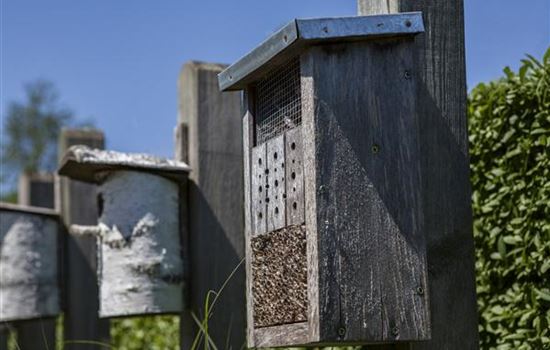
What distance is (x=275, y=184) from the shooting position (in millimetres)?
2920

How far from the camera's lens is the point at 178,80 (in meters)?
4.64

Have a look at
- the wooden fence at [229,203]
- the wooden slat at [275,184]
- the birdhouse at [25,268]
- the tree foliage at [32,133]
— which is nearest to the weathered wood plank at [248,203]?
the wooden slat at [275,184]

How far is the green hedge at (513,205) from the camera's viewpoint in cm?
356

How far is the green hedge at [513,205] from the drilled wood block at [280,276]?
108 centimetres

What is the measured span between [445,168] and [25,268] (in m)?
2.91

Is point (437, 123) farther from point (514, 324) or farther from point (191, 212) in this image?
point (191, 212)

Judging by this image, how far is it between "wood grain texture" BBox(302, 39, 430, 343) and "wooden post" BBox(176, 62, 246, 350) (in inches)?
64.9

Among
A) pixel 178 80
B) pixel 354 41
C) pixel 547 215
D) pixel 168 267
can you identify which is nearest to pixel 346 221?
pixel 354 41

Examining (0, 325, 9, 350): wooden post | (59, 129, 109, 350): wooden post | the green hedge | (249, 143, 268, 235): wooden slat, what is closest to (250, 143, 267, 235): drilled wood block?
(249, 143, 268, 235): wooden slat

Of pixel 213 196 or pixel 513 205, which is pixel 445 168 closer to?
pixel 513 205

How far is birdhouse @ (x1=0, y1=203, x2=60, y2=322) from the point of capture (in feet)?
17.0

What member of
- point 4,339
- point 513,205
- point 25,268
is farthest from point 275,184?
point 4,339

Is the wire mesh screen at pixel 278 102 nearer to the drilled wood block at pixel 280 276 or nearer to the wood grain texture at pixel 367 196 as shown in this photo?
the wood grain texture at pixel 367 196

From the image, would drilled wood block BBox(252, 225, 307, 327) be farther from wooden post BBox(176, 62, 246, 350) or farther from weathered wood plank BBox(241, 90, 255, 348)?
wooden post BBox(176, 62, 246, 350)
